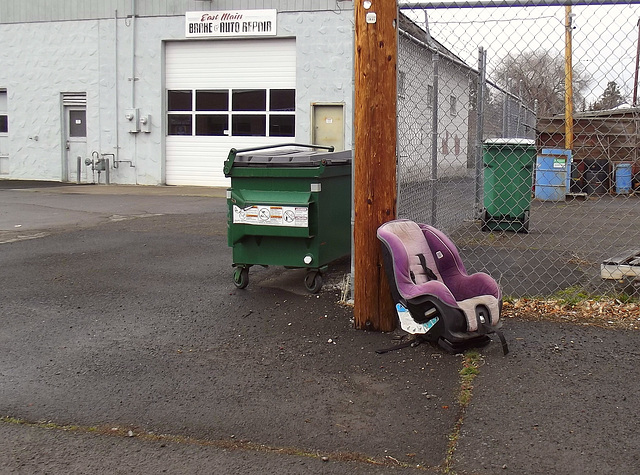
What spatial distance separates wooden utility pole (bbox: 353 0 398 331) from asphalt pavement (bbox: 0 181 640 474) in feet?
0.96

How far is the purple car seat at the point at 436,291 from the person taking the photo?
4.48 meters

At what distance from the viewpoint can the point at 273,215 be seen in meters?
6.16

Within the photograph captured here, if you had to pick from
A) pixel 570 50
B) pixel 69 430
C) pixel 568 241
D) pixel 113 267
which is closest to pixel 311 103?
pixel 568 241

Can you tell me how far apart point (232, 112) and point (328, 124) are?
297cm

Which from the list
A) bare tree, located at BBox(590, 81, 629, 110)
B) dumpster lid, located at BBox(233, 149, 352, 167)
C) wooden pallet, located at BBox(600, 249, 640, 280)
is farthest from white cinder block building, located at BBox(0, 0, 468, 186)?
wooden pallet, located at BBox(600, 249, 640, 280)

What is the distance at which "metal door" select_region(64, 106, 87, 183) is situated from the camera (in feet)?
72.5

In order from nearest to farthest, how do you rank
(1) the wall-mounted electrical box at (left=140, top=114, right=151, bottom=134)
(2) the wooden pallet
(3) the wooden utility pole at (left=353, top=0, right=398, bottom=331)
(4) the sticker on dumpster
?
(3) the wooden utility pole at (left=353, top=0, right=398, bottom=331) → (2) the wooden pallet → (4) the sticker on dumpster → (1) the wall-mounted electrical box at (left=140, top=114, right=151, bottom=134)

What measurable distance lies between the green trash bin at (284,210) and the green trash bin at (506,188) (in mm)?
4358

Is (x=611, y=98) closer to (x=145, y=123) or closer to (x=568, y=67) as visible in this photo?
(x=568, y=67)

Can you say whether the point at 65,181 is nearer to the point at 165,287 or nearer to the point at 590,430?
the point at 165,287

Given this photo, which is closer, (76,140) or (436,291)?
(436,291)

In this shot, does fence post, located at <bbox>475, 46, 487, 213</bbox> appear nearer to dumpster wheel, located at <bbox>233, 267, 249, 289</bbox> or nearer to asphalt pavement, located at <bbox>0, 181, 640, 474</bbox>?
asphalt pavement, located at <bbox>0, 181, 640, 474</bbox>

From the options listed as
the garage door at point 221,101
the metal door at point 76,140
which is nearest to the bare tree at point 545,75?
the garage door at point 221,101

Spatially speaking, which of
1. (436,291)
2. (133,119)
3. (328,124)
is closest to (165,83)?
(133,119)
